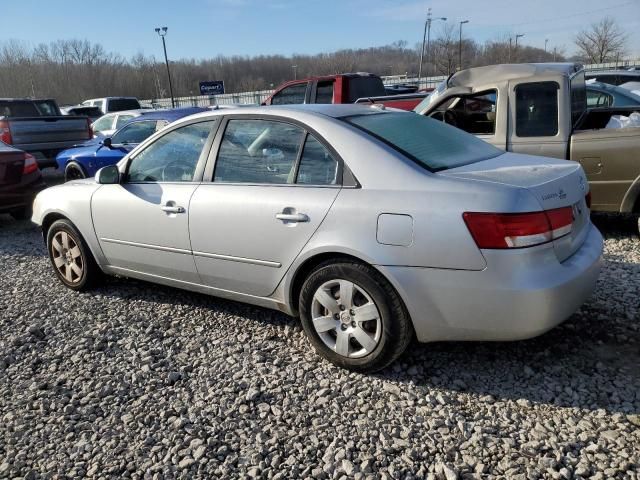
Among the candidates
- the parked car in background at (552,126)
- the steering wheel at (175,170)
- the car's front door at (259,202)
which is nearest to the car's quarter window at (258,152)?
the car's front door at (259,202)

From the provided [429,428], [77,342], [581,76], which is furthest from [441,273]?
[581,76]

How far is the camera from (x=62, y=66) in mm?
68125

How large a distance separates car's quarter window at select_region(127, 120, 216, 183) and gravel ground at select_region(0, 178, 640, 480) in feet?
3.55

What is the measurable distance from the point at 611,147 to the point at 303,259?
146 inches

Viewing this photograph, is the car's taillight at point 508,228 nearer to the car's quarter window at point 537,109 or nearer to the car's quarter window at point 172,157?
the car's quarter window at point 172,157

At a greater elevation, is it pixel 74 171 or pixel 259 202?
pixel 259 202

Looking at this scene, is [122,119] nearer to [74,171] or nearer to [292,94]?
[74,171]

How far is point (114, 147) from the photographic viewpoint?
8.39 m

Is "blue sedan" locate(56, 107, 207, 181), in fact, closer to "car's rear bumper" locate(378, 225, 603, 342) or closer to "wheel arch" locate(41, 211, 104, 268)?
"wheel arch" locate(41, 211, 104, 268)

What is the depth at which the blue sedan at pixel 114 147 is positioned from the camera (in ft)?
27.5

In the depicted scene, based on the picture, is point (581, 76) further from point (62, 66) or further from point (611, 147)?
point (62, 66)

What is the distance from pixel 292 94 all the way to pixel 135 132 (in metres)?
3.53

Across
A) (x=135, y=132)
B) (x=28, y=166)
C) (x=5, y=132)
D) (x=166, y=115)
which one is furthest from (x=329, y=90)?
(x=5, y=132)

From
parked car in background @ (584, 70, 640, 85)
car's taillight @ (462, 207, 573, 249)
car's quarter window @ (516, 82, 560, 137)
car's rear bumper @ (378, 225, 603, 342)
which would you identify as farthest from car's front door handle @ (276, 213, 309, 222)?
parked car in background @ (584, 70, 640, 85)
